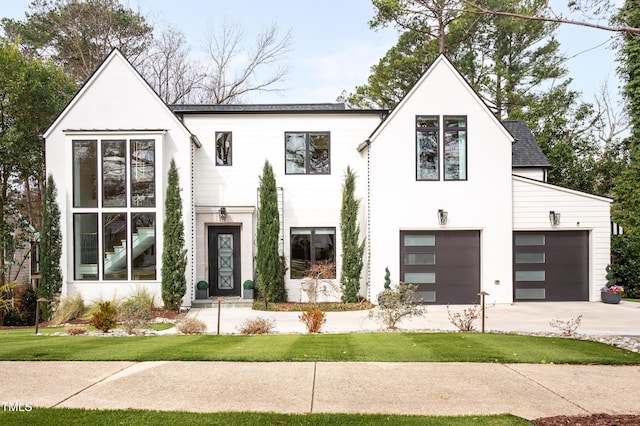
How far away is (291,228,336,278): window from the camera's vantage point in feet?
52.6

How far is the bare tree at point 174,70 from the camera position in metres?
28.5

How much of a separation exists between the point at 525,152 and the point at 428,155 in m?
5.02

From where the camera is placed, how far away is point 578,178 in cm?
2380

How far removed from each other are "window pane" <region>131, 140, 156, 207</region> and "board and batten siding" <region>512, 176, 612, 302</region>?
36.6ft

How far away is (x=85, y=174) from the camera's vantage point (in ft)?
47.9

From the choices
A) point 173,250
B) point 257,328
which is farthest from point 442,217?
point 173,250

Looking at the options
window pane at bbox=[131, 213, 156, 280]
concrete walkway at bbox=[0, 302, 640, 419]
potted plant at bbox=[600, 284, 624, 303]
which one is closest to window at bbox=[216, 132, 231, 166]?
window pane at bbox=[131, 213, 156, 280]

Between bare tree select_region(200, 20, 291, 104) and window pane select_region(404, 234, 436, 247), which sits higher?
bare tree select_region(200, 20, 291, 104)

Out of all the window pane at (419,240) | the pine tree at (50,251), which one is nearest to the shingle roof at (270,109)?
the window pane at (419,240)

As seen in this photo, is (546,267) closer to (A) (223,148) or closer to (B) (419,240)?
(B) (419,240)

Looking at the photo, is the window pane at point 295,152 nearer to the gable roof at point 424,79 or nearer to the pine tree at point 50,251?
the gable roof at point 424,79

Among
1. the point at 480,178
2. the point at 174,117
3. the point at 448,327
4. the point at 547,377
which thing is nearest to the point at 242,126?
the point at 174,117

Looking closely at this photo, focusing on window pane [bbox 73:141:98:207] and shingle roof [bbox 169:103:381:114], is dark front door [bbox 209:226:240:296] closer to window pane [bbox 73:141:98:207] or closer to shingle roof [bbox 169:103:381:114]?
window pane [bbox 73:141:98:207]

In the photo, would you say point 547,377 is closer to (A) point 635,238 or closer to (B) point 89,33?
(A) point 635,238
